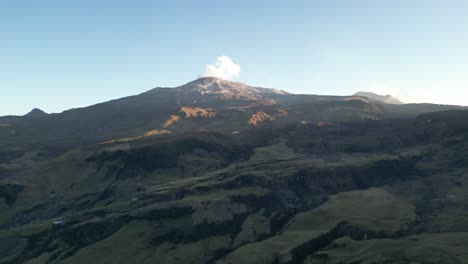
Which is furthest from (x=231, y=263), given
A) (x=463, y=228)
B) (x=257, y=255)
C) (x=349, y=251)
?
(x=463, y=228)

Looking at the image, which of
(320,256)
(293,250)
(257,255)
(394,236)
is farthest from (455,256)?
(257,255)

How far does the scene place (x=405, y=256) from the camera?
169 metres

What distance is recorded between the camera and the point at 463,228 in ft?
652

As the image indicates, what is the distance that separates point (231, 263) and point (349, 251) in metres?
51.5

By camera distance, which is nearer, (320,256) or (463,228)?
(320,256)

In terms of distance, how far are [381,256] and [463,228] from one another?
2172 inches

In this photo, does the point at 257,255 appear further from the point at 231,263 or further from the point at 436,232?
the point at 436,232

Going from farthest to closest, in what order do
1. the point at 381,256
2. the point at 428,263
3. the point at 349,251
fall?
the point at 349,251, the point at 381,256, the point at 428,263

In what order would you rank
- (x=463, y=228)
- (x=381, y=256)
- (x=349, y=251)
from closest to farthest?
(x=381, y=256), (x=349, y=251), (x=463, y=228)

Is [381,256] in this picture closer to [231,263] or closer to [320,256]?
[320,256]

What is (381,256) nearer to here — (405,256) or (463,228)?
(405,256)

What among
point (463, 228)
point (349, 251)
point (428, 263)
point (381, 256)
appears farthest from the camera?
point (463, 228)

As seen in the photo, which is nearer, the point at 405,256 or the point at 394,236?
the point at 405,256

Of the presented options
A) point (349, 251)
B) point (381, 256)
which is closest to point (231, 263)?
point (349, 251)
